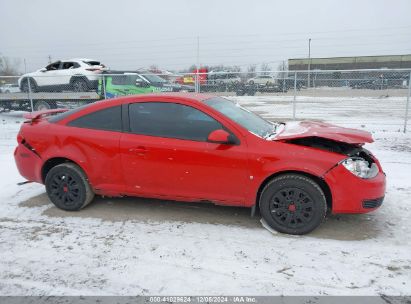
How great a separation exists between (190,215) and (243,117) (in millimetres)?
1394

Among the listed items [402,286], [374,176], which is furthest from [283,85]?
[402,286]

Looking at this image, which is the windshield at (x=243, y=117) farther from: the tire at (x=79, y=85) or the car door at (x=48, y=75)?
the car door at (x=48, y=75)

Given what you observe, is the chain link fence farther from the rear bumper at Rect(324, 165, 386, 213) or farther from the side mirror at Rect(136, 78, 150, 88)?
the rear bumper at Rect(324, 165, 386, 213)

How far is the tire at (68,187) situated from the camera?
455 cm

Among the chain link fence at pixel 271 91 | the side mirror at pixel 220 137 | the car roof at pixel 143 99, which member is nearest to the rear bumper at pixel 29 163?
the car roof at pixel 143 99

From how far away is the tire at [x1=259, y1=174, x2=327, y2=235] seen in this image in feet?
12.5

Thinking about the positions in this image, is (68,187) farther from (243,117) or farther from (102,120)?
(243,117)

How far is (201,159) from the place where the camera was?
401cm

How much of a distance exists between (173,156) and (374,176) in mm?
2205

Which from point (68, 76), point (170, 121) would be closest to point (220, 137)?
point (170, 121)

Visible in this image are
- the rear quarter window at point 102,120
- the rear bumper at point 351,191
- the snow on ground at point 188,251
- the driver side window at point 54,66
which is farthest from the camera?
the driver side window at point 54,66

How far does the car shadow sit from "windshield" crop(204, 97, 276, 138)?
3.48 feet

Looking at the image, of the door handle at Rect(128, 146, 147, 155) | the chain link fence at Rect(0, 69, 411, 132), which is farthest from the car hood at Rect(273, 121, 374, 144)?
the chain link fence at Rect(0, 69, 411, 132)

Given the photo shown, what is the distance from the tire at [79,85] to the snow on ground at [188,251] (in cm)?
943
